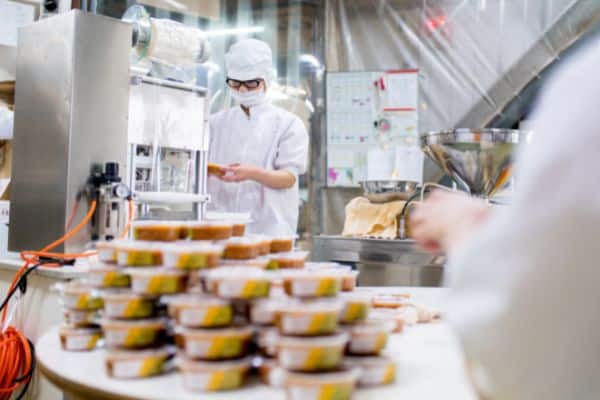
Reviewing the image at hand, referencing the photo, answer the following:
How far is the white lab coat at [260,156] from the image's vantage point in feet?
9.93

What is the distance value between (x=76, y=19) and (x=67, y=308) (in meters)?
1.26

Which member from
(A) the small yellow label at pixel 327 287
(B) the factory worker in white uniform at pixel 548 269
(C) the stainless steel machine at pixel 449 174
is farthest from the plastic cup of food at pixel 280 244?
(C) the stainless steel machine at pixel 449 174

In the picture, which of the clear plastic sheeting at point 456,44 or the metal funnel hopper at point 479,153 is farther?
the clear plastic sheeting at point 456,44

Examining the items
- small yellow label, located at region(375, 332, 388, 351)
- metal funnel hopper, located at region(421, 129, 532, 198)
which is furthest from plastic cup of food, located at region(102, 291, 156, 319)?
metal funnel hopper, located at region(421, 129, 532, 198)

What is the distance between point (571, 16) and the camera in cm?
404

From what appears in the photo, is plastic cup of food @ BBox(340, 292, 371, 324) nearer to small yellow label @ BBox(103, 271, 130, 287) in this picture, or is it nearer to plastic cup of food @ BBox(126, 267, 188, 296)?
plastic cup of food @ BBox(126, 267, 188, 296)

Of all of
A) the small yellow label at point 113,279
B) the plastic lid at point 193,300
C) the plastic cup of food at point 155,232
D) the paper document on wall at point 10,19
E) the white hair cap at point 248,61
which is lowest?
the plastic lid at point 193,300

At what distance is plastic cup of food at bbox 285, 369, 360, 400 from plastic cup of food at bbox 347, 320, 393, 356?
4.7 inches

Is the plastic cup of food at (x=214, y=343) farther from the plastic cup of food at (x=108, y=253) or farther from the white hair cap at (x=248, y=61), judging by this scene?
the white hair cap at (x=248, y=61)

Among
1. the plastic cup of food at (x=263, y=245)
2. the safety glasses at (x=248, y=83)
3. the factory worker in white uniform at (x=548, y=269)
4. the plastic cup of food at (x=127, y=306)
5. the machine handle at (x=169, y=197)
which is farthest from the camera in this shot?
the safety glasses at (x=248, y=83)

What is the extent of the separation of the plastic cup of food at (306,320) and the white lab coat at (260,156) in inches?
79.0

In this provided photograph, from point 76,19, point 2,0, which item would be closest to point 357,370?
point 76,19

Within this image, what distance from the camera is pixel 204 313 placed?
1018 millimetres

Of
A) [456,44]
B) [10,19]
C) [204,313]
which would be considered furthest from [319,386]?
[456,44]
